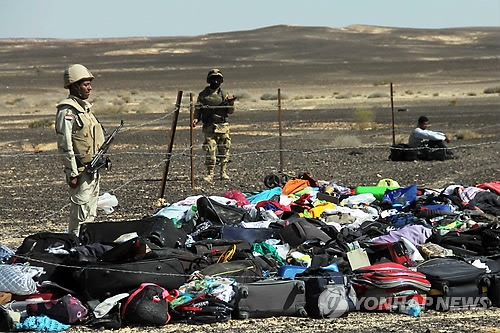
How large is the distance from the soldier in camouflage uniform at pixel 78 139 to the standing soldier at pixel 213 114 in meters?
5.50

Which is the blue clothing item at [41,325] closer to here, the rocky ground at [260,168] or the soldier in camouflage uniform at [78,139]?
the rocky ground at [260,168]

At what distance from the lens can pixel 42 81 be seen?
71.2 metres

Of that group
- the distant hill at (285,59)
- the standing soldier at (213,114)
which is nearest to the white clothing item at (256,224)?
the standing soldier at (213,114)

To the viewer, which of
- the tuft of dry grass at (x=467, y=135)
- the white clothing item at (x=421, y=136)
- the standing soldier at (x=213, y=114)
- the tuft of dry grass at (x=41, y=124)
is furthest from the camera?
the tuft of dry grass at (x=41, y=124)

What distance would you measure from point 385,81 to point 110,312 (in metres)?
61.1

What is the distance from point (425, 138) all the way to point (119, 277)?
Answer: 11.0 metres

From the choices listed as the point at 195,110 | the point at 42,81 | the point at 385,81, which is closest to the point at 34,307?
the point at 195,110

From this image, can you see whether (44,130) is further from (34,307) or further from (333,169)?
(34,307)

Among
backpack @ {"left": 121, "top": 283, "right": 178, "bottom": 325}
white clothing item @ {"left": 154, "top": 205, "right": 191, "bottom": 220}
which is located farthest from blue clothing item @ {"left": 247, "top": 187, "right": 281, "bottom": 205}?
backpack @ {"left": 121, "top": 283, "right": 178, "bottom": 325}

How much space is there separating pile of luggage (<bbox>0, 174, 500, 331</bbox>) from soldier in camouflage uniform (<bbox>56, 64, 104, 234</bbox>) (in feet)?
0.87

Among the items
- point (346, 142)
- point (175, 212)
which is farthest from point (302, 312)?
point (346, 142)

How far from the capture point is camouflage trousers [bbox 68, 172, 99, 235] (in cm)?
820

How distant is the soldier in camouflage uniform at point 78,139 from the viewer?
8.02 meters

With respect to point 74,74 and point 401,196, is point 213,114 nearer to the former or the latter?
point 401,196
